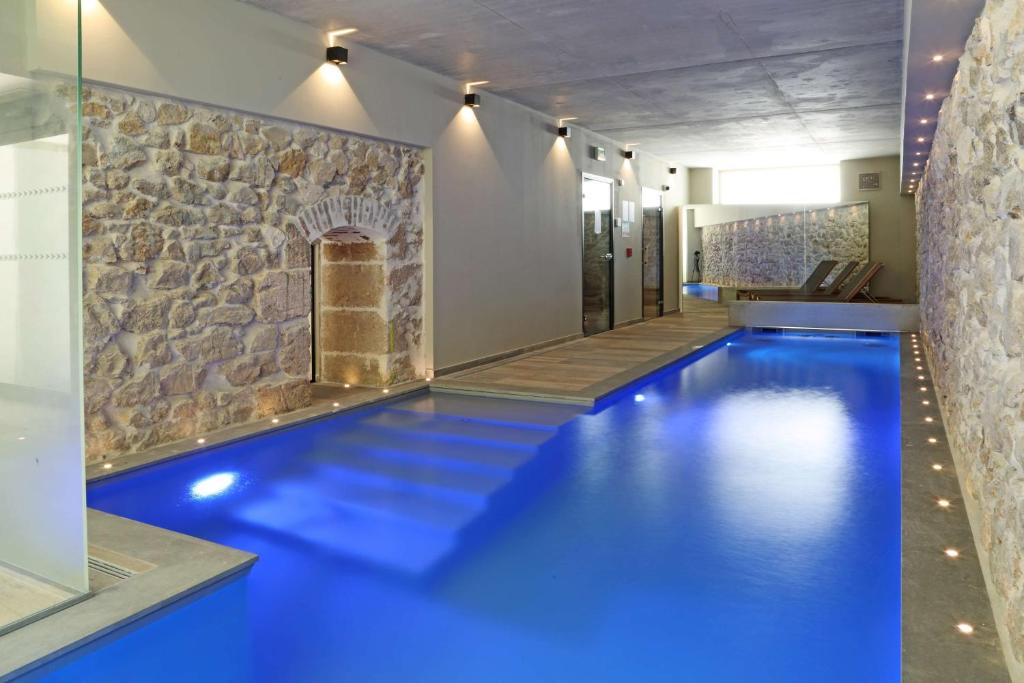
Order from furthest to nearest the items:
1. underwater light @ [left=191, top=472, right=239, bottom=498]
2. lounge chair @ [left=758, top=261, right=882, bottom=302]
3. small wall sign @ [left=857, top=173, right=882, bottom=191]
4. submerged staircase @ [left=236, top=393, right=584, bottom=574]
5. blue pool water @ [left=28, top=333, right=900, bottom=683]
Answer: small wall sign @ [left=857, top=173, right=882, bottom=191]
lounge chair @ [left=758, top=261, right=882, bottom=302]
underwater light @ [left=191, top=472, right=239, bottom=498]
submerged staircase @ [left=236, top=393, right=584, bottom=574]
blue pool water @ [left=28, top=333, right=900, bottom=683]

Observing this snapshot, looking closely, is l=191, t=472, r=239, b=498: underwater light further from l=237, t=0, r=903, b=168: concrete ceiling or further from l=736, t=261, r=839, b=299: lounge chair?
l=736, t=261, r=839, b=299: lounge chair

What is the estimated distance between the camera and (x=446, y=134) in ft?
24.3

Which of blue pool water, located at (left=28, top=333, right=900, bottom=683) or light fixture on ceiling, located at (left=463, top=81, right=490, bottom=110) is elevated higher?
light fixture on ceiling, located at (left=463, top=81, right=490, bottom=110)

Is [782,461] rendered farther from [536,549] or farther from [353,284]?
[353,284]

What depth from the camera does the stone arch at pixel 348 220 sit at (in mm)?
5856

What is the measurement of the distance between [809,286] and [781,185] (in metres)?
3.29

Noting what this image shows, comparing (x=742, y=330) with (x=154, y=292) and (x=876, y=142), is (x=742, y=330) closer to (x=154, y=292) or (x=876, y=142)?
(x=876, y=142)

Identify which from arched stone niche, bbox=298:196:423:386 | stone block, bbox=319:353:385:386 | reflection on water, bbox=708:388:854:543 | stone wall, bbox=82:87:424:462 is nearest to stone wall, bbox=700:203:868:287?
reflection on water, bbox=708:388:854:543

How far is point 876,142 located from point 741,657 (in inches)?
462

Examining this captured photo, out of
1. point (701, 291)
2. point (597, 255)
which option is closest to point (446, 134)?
point (597, 255)

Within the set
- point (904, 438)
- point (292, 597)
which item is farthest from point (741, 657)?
point (904, 438)

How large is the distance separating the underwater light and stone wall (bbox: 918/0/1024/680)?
350 centimetres

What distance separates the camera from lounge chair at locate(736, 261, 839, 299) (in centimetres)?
1288

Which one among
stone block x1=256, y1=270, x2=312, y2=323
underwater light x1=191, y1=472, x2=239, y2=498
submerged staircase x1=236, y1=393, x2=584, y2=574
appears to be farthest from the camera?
stone block x1=256, y1=270, x2=312, y2=323
